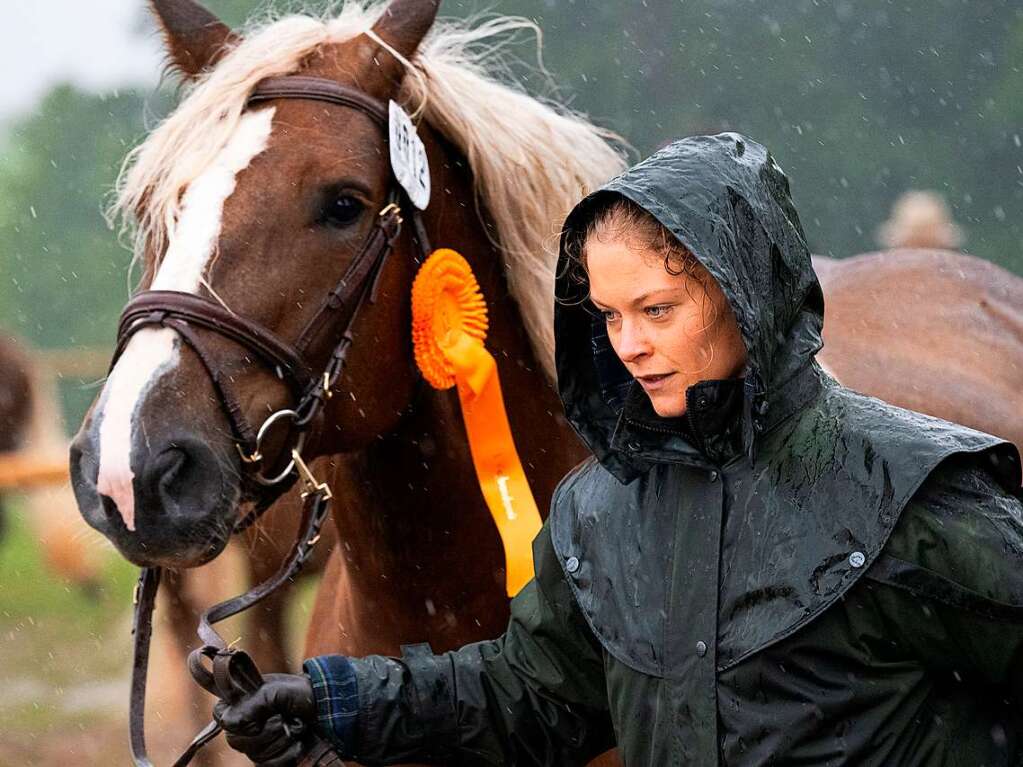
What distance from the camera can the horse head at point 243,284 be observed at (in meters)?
→ 2.13

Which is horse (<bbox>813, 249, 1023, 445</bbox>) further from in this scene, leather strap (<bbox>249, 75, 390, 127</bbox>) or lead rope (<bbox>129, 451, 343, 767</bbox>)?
→ lead rope (<bbox>129, 451, 343, 767</bbox>)

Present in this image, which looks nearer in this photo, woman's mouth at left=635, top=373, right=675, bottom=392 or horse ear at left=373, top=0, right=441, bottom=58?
woman's mouth at left=635, top=373, right=675, bottom=392

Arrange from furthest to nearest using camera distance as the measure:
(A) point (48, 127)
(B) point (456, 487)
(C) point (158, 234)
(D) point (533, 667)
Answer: (A) point (48, 127), (B) point (456, 487), (C) point (158, 234), (D) point (533, 667)

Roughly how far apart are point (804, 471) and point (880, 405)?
0.52 feet

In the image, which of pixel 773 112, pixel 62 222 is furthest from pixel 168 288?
pixel 773 112

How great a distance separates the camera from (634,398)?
1850 millimetres

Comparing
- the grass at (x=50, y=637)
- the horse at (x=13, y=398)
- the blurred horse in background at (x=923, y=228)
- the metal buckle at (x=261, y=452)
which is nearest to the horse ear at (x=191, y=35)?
the metal buckle at (x=261, y=452)

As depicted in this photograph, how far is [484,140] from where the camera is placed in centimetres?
270

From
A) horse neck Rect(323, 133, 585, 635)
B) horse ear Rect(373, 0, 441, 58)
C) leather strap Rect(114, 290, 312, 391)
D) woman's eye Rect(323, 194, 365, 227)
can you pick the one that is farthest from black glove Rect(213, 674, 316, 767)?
horse ear Rect(373, 0, 441, 58)

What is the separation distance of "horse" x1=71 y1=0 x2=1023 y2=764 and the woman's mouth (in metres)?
0.74

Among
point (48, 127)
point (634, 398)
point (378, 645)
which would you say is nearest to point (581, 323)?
point (634, 398)

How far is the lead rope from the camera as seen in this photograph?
190 centimetres

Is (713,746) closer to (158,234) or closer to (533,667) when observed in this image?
(533,667)

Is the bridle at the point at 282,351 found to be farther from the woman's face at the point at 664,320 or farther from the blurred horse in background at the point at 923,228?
the blurred horse in background at the point at 923,228
